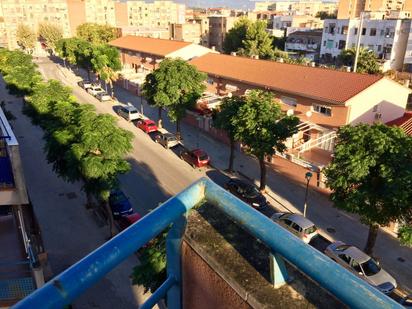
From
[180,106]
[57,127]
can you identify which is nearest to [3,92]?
[180,106]

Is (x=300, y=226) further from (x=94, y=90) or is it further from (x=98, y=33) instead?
(x=98, y=33)

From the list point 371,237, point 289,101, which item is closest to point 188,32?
point 289,101

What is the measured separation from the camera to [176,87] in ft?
102

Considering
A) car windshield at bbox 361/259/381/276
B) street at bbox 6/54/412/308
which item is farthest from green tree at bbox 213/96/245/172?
car windshield at bbox 361/259/381/276

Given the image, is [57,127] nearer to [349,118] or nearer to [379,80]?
[349,118]

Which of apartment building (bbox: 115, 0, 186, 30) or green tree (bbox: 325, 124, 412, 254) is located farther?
apartment building (bbox: 115, 0, 186, 30)

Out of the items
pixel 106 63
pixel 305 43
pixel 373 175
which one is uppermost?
pixel 305 43

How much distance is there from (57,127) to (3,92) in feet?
130

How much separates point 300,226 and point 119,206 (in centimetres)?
1040

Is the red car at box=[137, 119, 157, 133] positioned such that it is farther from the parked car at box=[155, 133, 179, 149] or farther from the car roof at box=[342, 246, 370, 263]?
the car roof at box=[342, 246, 370, 263]

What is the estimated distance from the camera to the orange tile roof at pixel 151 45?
167ft

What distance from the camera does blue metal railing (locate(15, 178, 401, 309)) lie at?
1.85 metres

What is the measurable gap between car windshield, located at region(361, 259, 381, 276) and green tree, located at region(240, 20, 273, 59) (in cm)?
5457

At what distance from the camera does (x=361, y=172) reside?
53.4 feet
